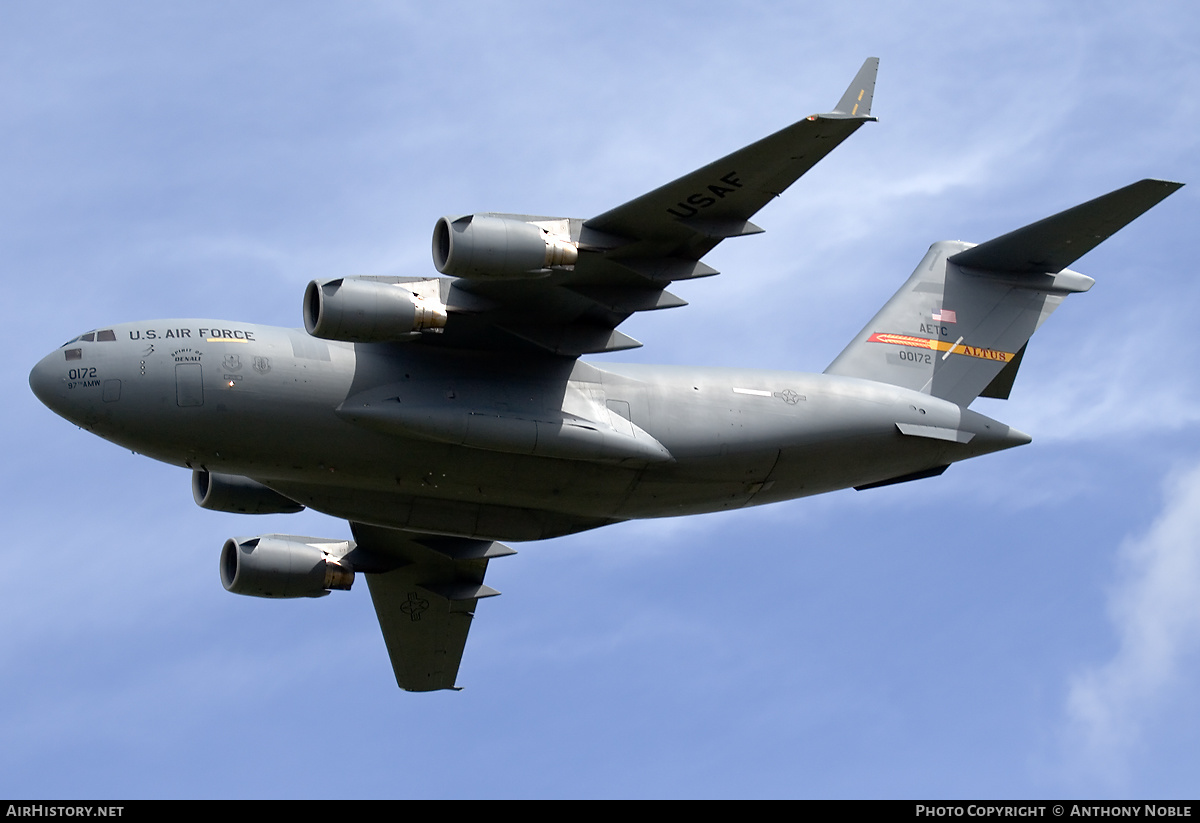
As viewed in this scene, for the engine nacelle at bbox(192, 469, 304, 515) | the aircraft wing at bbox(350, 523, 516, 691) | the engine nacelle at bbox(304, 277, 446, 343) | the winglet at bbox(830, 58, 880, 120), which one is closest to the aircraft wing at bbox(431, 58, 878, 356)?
the winglet at bbox(830, 58, 880, 120)

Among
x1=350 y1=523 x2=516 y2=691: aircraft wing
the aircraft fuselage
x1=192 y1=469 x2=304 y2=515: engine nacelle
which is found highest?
the aircraft fuselage

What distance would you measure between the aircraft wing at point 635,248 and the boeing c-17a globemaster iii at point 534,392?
0.07ft

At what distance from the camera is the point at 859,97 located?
1436 cm

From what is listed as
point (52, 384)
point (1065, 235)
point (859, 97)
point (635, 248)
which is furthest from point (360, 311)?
point (1065, 235)

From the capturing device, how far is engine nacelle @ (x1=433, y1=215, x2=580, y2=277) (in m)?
14.2

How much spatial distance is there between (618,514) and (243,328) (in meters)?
4.31

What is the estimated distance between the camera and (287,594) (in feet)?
60.7

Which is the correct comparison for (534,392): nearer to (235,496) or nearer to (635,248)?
(635,248)

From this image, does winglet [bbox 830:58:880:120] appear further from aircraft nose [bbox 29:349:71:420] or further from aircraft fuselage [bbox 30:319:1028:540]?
aircraft nose [bbox 29:349:71:420]

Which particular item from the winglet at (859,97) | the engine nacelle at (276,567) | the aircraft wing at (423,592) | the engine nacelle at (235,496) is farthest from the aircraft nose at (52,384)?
the winglet at (859,97)

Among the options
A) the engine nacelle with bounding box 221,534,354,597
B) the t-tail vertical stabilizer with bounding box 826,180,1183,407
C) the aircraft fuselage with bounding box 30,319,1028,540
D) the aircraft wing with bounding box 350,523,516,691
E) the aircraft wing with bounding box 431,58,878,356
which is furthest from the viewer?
the aircraft wing with bounding box 350,523,516,691

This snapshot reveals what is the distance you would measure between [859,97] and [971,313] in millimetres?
5201

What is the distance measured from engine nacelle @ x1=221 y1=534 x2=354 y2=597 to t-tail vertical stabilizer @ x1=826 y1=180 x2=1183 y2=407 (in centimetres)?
625
